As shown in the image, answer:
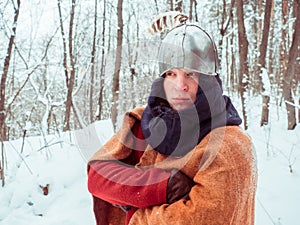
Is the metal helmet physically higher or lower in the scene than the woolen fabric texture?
higher

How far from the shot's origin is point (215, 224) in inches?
41.2

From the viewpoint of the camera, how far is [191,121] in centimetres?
119

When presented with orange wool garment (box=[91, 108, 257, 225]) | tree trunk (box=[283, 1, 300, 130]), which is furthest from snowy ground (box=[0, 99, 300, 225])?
orange wool garment (box=[91, 108, 257, 225])

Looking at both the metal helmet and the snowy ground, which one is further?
the snowy ground

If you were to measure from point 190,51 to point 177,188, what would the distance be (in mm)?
534

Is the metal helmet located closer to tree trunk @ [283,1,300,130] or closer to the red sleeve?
the red sleeve

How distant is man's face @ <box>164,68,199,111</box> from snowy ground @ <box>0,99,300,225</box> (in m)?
1.75

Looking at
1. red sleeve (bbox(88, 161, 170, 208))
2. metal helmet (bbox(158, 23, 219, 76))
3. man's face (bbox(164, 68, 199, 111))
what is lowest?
red sleeve (bbox(88, 161, 170, 208))

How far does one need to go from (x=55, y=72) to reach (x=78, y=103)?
808cm

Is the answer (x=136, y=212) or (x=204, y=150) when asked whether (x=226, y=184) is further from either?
(x=136, y=212)

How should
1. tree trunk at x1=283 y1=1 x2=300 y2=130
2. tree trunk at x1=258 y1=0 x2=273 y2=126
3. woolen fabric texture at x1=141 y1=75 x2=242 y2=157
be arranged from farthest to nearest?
tree trunk at x1=258 y1=0 x2=273 y2=126, tree trunk at x1=283 y1=1 x2=300 y2=130, woolen fabric texture at x1=141 y1=75 x2=242 y2=157

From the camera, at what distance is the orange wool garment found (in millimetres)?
1046

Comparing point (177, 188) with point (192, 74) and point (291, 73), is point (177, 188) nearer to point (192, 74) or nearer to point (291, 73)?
point (192, 74)

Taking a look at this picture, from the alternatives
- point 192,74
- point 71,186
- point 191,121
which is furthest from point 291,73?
point 191,121
